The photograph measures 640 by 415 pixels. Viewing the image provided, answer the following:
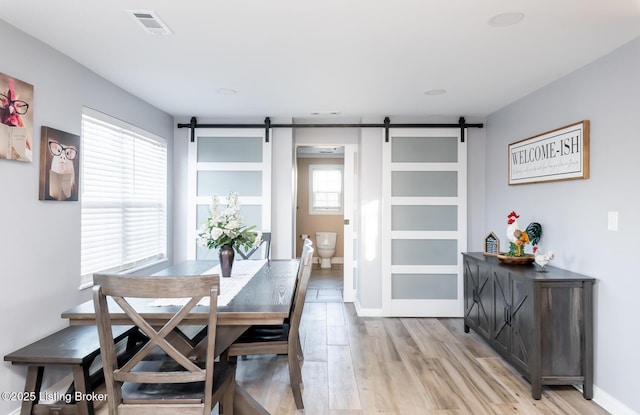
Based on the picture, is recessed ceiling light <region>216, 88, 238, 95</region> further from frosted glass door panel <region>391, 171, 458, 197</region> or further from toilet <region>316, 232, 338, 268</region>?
toilet <region>316, 232, 338, 268</region>

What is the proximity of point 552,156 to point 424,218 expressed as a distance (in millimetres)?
1584

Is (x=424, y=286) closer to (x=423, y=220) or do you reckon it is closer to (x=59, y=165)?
(x=423, y=220)

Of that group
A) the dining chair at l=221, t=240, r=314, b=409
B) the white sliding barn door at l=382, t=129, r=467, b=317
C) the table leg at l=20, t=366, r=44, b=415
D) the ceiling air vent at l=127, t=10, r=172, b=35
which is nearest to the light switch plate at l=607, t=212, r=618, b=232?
the white sliding barn door at l=382, t=129, r=467, b=317

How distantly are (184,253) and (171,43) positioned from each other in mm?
2696

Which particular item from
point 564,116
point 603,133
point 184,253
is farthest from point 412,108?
point 184,253

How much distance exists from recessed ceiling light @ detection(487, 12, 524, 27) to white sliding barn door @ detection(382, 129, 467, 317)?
2.25m

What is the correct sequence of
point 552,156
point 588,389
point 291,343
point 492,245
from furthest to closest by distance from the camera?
point 492,245 < point 552,156 < point 588,389 < point 291,343

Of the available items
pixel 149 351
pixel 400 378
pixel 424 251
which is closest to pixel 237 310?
pixel 149 351

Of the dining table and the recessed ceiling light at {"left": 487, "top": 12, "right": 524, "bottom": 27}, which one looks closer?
the dining table

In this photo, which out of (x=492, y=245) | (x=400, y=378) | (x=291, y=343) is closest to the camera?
(x=291, y=343)

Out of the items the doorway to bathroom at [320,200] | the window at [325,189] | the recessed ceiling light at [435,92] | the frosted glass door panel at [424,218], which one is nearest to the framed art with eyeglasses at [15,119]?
the recessed ceiling light at [435,92]

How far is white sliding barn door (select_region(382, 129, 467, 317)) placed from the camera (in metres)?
4.36

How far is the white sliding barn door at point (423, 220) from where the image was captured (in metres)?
4.36

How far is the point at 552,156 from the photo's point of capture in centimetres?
306
